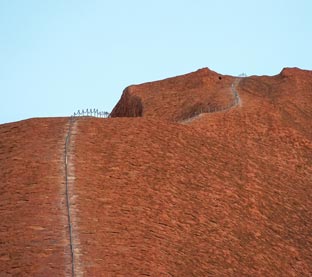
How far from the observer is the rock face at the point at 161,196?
30.8 metres

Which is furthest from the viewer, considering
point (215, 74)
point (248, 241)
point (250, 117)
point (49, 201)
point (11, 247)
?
point (215, 74)

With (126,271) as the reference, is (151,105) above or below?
above

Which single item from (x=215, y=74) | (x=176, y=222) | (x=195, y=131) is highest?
(x=215, y=74)

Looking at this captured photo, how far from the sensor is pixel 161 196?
37.2 meters

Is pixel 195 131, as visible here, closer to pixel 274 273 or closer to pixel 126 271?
pixel 274 273

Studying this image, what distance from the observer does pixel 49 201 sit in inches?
1314

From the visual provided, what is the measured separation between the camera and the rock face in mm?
30781

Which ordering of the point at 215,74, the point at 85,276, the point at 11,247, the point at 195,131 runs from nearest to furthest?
1. the point at 85,276
2. the point at 11,247
3. the point at 195,131
4. the point at 215,74

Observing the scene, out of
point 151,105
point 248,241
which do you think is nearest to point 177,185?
point 248,241

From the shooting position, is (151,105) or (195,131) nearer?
(195,131)

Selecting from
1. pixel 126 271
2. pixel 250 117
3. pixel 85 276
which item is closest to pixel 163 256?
pixel 126 271

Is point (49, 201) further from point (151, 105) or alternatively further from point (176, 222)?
point (151, 105)

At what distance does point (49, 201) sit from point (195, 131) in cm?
1522

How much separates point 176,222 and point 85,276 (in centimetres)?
824
